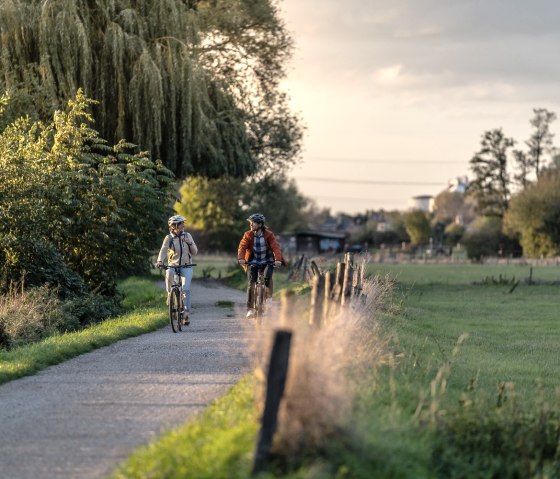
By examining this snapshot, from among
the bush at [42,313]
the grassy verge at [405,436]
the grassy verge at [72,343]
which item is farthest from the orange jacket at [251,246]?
the bush at [42,313]

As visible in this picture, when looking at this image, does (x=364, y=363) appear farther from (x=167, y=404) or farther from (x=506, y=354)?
(x=506, y=354)

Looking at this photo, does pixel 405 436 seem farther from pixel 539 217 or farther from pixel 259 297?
pixel 539 217

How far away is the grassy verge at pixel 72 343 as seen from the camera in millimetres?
14016

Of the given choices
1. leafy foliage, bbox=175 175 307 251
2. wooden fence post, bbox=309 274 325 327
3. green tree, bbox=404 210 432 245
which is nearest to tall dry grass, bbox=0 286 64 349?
wooden fence post, bbox=309 274 325 327

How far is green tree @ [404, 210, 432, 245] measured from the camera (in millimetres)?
131000

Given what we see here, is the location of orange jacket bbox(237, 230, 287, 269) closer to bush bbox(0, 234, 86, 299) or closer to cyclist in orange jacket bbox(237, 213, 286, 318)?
cyclist in orange jacket bbox(237, 213, 286, 318)

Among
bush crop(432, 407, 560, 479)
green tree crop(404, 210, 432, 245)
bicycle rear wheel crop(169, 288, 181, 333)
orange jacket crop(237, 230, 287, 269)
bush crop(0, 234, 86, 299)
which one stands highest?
green tree crop(404, 210, 432, 245)

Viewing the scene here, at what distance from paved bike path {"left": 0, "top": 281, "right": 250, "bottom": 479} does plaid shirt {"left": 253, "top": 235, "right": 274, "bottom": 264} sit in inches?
74.1

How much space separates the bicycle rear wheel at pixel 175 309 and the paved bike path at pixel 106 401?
1.31 m

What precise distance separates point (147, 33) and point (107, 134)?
11.5 ft

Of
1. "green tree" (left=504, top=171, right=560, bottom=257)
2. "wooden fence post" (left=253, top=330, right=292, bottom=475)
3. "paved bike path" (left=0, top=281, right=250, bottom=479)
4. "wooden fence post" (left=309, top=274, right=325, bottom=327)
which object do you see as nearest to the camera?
"wooden fence post" (left=253, top=330, right=292, bottom=475)

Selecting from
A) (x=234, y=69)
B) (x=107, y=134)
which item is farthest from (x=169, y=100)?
(x=234, y=69)

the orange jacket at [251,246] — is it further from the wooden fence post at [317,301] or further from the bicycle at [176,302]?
the wooden fence post at [317,301]

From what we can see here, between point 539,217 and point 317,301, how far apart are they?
78458mm
